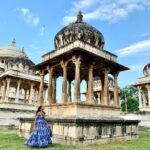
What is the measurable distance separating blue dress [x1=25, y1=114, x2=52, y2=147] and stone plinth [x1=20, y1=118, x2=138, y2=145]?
121 centimetres

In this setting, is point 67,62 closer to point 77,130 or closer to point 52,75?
point 52,75

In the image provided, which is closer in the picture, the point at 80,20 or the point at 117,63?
the point at 117,63

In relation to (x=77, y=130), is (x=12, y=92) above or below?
above

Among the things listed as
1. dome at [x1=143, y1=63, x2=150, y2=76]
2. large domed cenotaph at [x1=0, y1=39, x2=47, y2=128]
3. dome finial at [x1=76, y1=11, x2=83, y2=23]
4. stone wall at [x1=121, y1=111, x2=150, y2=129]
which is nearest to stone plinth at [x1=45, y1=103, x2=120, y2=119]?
dome finial at [x1=76, y1=11, x2=83, y2=23]

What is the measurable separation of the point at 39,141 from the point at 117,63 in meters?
9.86

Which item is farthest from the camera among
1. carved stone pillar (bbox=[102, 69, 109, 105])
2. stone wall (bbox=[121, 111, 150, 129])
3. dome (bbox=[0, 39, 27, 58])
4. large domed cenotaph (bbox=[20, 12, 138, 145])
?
dome (bbox=[0, 39, 27, 58])

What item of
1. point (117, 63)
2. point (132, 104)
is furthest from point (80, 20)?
point (132, 104)

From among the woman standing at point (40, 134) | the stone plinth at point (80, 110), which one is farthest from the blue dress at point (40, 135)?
the stone plinth at point (80, 110)

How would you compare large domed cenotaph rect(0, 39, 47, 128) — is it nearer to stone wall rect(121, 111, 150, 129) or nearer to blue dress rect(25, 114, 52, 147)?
stone wall rect(121, 111, 150, 129)

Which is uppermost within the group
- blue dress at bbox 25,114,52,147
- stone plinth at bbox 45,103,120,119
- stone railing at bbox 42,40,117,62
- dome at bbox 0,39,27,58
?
dome at bbox 0,39,27,58

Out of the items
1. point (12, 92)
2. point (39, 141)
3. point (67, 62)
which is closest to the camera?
point (39, 141)

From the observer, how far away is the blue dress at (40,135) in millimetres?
11508

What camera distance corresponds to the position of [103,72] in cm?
1831

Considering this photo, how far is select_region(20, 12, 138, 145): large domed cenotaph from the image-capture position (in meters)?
13.0
